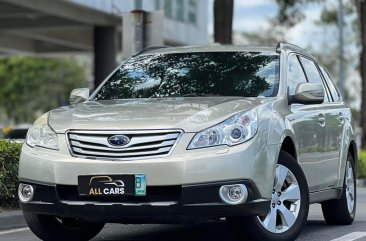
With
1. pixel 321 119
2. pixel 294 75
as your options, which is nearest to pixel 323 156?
pixel 321 119

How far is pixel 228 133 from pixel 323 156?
191 cm

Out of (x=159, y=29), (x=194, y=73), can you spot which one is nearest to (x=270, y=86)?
(x=194, y=73)

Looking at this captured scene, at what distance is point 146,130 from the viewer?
18.8 ft

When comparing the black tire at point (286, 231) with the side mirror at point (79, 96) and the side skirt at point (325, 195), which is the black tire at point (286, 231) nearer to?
the side skirt at point (325, 195)

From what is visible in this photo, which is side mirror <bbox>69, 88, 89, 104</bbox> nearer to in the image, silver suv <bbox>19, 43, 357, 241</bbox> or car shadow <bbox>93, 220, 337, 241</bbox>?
silver suv <bbox>19, 43, 357, 241</bbox>

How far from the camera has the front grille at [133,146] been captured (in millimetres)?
5691

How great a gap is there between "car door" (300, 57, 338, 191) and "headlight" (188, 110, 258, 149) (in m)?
Result: 1.31

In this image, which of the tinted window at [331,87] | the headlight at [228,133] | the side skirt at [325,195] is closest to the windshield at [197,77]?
the headlight at [228,133]

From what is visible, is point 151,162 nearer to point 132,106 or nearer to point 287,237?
point 132,106

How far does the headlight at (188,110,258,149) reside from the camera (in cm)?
571

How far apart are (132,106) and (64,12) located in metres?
18.6

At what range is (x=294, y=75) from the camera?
24.2 ft

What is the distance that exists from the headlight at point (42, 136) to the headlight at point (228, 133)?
1.12 m

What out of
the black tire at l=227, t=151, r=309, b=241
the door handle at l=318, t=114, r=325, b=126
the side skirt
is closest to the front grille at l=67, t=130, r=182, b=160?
the black tire at l=227, t=151, r=309, b=241
